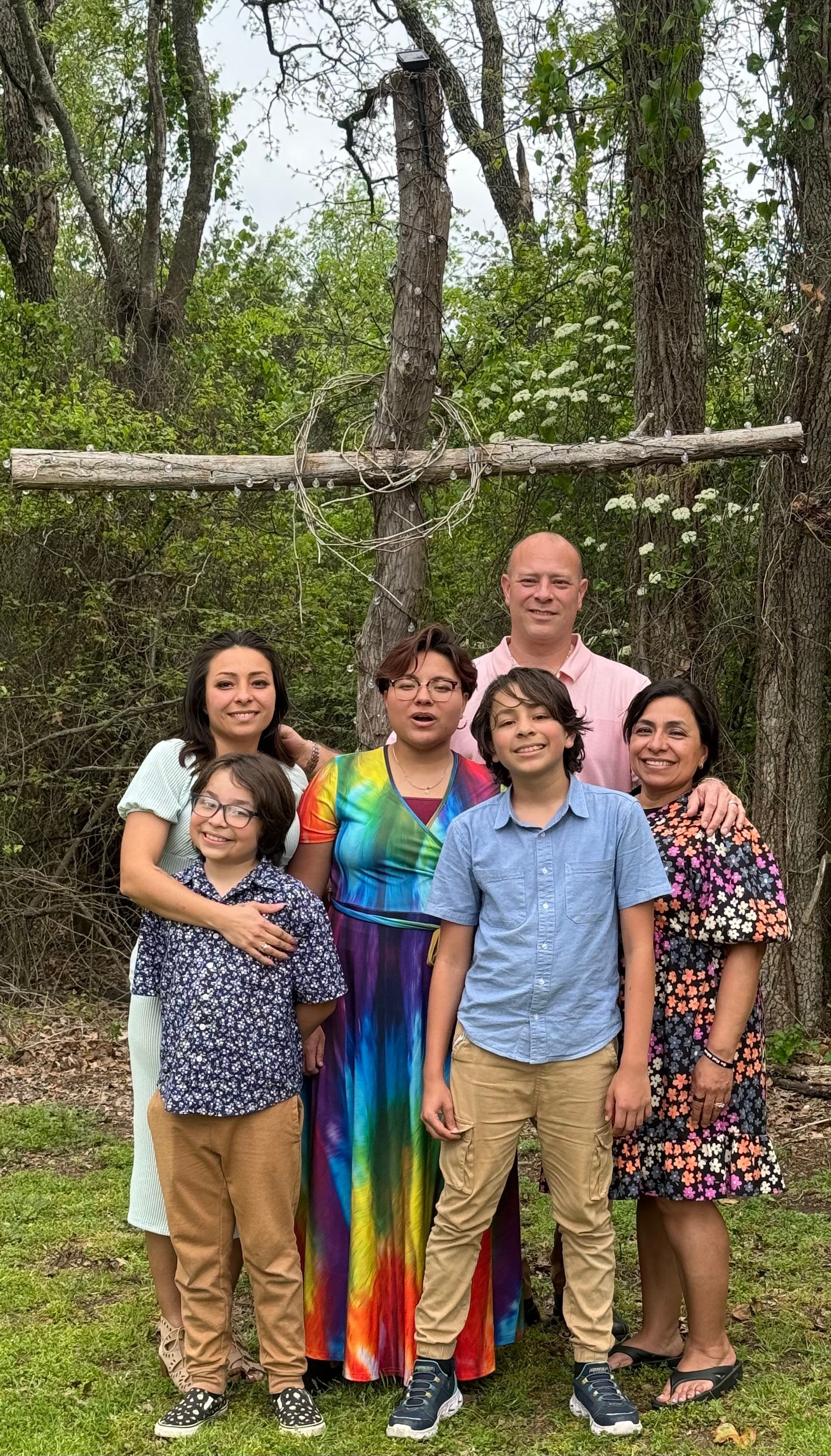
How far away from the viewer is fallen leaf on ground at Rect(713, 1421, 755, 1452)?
9.78 ft

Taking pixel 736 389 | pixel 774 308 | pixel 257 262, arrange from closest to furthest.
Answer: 1. pixel 774 308
2. pixel 736 389
3. pixel 257 262

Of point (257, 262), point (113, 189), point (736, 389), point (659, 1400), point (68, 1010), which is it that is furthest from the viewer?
point (257, 262)

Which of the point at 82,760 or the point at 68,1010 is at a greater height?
the point at 82,760

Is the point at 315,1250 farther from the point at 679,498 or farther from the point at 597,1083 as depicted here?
the point at 679,498

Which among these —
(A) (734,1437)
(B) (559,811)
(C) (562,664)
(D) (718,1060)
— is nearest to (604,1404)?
(A) (734,1437)

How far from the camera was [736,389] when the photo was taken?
665 centimetres

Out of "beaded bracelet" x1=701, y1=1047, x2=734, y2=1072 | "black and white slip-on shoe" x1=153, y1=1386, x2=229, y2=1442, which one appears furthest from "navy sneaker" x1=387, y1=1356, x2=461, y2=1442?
"beaded bracelet" x1=701, y1=1047, x2=734, y2=1072

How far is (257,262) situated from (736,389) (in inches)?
309

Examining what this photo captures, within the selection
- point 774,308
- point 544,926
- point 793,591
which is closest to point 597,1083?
point 544,926

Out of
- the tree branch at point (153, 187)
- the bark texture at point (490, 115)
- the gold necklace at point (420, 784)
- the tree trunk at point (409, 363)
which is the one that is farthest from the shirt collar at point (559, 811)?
the tree branch at point (153, 187)

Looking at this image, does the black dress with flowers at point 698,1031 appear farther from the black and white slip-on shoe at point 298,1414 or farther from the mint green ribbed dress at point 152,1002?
the mint green ribbed dress at point 152,1002

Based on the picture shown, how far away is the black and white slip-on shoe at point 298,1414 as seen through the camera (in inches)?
118

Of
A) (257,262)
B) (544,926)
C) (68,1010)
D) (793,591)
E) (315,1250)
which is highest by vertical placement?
(257,262)

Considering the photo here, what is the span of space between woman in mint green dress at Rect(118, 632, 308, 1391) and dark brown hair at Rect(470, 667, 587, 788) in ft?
1.66
